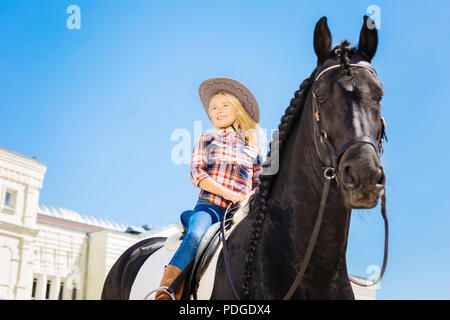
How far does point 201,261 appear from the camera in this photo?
3611 mm

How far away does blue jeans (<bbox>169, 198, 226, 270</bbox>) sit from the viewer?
3.67 meters

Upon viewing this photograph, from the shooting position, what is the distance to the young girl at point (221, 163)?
3734mm

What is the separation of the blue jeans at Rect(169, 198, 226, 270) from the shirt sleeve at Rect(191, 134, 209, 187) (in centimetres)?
23

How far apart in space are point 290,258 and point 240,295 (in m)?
0.40

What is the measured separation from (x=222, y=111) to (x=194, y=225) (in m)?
1.26

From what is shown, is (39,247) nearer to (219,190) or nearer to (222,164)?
(222,164)

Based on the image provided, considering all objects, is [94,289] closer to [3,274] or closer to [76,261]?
[76,261]

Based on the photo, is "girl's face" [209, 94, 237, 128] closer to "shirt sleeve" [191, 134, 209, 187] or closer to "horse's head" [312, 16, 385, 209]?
"shirt sleeve" [191, 134, 209, 187]

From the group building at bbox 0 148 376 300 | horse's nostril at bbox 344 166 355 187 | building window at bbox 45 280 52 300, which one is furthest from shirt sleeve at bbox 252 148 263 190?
building window at bbox 45 280 52 300

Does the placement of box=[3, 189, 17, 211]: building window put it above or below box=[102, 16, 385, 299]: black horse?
above

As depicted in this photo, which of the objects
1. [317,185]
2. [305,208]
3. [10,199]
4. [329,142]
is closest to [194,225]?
[305,208]

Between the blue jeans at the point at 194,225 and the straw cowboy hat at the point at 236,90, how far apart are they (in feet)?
3.73
